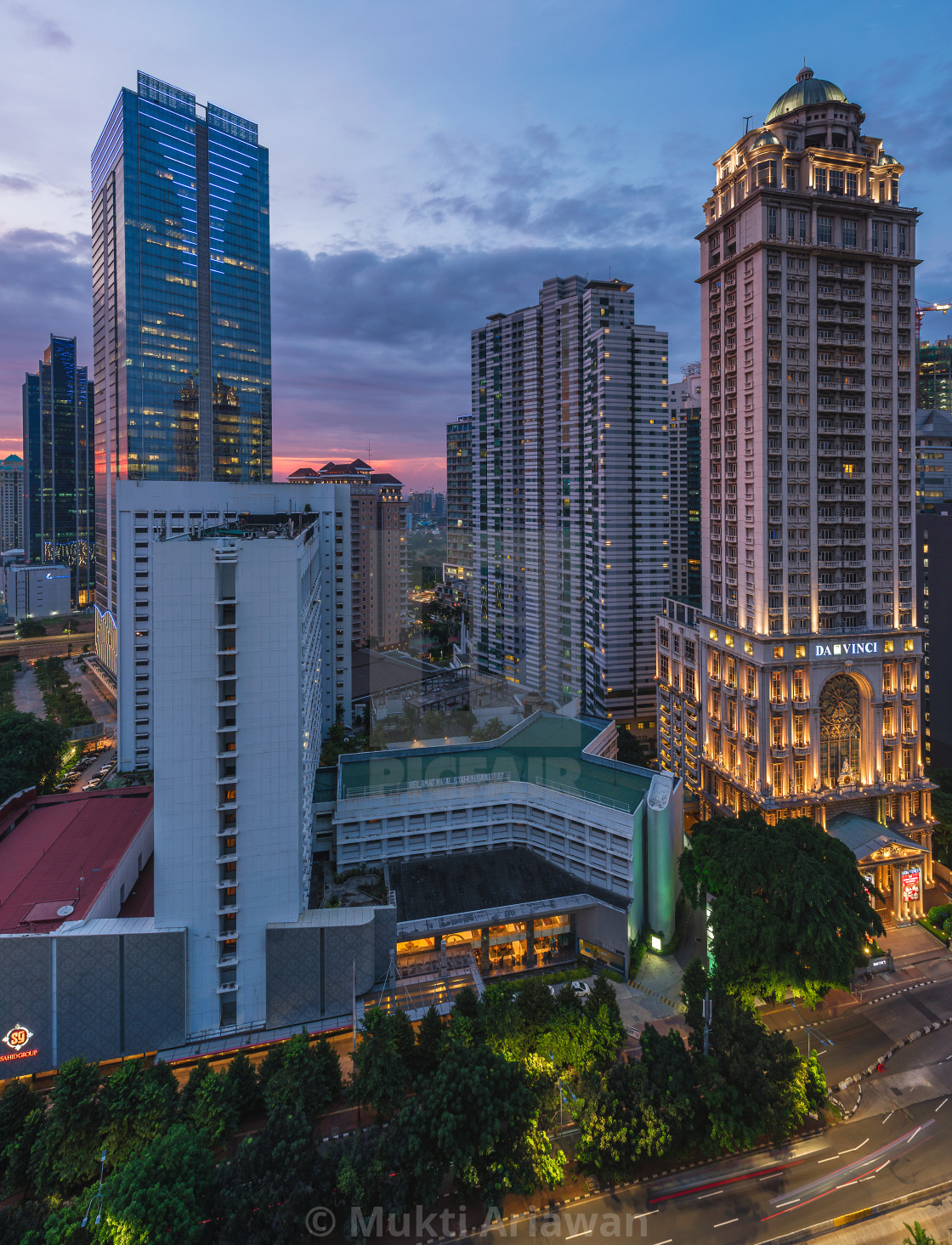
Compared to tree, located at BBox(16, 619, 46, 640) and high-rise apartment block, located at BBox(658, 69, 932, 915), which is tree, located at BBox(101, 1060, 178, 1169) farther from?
tree, located at BBox(16, 619, 46, 640)

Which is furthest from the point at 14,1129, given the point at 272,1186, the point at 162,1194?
the point at 272,1186

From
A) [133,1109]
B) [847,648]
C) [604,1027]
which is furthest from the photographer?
[847,648]

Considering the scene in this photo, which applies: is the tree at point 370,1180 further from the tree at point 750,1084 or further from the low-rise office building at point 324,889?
the tree at point 750,1084

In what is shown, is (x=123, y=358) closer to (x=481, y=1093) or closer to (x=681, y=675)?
(x=681, y=675)

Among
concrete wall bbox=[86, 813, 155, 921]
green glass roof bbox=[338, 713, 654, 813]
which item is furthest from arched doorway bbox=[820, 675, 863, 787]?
concrete wall bbox=[86, 813, 155, 921]

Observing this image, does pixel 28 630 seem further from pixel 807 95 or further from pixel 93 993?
pixel 807 95

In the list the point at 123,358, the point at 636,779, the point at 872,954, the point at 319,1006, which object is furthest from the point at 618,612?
the point at 123,358

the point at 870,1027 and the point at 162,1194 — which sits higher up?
the point at 162,1194
